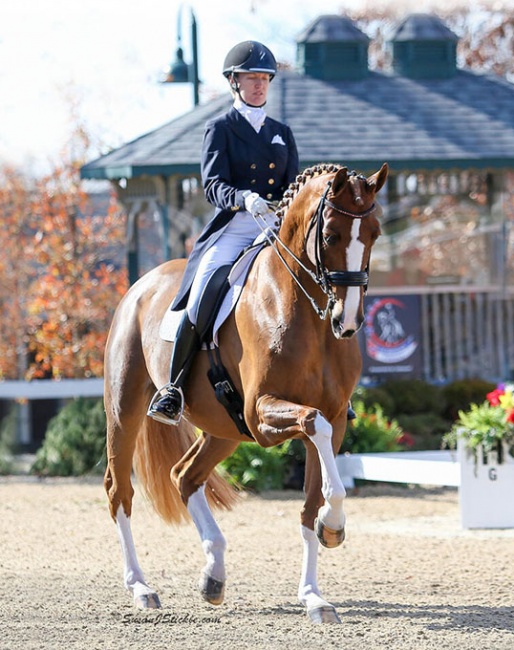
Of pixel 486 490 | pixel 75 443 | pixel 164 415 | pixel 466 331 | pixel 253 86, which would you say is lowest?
pixel 75 443

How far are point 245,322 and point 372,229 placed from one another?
1.01 m

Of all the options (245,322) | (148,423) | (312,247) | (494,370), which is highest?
(312,247)

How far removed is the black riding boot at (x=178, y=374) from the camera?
279 inches

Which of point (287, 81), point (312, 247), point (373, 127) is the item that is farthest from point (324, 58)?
point (312, 247)

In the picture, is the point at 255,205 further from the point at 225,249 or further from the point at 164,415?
the point at 164,415

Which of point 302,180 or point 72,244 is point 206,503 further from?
point 72,244

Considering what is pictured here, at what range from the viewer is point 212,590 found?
6660mm

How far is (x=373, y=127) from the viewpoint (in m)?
16.2

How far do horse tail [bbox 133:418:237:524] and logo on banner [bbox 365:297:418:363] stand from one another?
24.3 ft

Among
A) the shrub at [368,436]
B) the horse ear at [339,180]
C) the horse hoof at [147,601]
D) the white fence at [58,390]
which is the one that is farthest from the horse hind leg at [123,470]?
the white fence at [58,390]

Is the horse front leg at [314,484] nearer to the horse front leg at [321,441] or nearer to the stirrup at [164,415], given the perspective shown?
the horse front leg at [321,441]

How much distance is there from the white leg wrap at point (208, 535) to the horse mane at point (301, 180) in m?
1.84

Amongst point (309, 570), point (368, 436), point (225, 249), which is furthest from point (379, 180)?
point (368, 436)

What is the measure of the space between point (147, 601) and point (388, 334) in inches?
343
